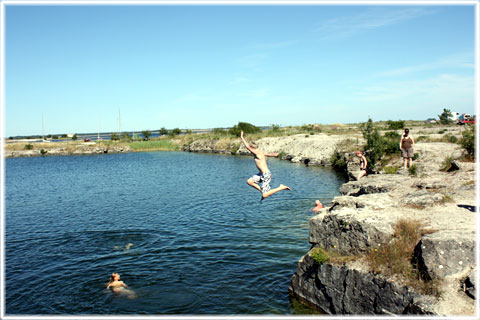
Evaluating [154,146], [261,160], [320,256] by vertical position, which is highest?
[154,146]

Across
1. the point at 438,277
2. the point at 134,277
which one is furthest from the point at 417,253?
the point at 134,277

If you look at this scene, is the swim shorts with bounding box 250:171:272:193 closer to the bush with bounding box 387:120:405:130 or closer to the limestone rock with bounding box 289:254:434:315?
the limestone rock with bounding box 289:254:434:315

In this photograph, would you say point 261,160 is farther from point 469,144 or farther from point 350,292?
point 469,144

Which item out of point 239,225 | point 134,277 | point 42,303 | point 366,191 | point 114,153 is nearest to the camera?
point 42,303

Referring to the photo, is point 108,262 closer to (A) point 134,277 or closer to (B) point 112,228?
(A) point 134,277

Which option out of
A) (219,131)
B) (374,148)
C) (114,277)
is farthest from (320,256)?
(219,131)

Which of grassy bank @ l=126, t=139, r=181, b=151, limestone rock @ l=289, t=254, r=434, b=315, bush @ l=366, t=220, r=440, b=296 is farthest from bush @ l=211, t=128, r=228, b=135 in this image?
bush @ l=366, t=220, r=440, b=296

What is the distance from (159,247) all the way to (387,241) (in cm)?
1252

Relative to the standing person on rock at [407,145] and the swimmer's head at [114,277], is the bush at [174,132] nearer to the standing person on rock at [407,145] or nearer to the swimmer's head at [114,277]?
the standing person on rock at [407,145]

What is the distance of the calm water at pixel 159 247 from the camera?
14.1m

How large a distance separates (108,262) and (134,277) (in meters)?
2.52

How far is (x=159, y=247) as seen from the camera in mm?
19797

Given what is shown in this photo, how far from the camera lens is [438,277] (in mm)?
9727

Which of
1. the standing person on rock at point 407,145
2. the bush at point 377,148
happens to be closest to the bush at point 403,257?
the standing person on rock at point 407,145
